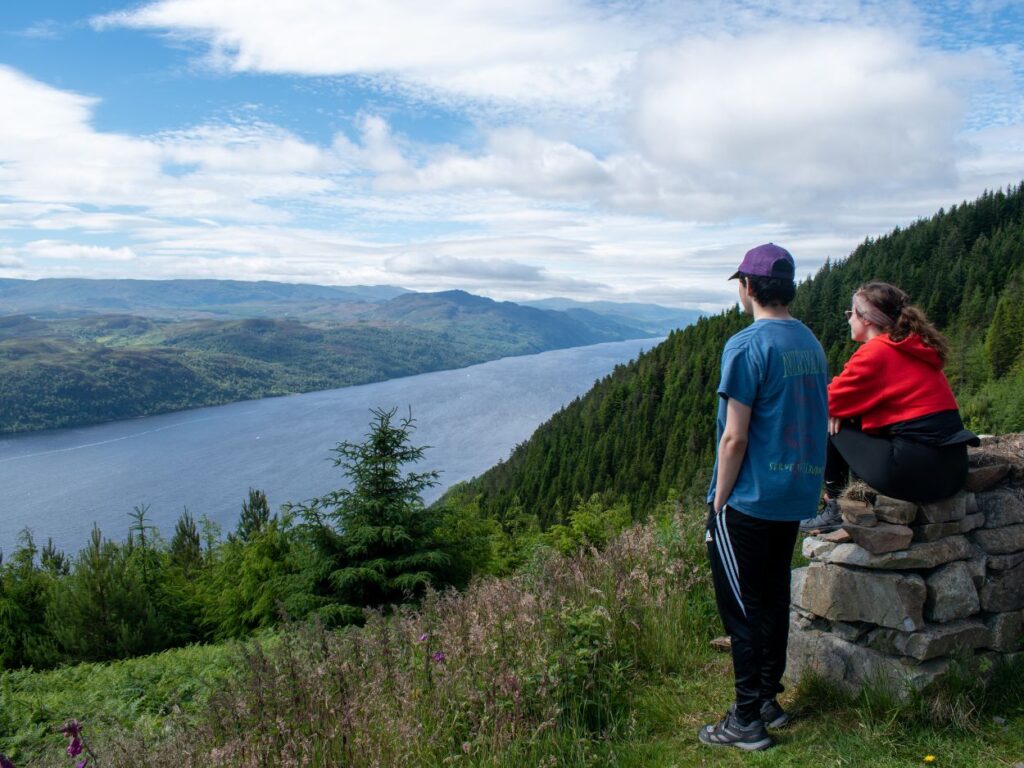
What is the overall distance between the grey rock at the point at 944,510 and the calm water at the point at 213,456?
73890mm

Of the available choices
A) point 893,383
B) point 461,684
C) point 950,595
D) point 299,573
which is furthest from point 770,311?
point 299,573

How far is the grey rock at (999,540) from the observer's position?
3598mm

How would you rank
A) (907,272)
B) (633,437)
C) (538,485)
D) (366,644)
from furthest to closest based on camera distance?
(907,272) → (633,437) → (538,485) → (366,644)

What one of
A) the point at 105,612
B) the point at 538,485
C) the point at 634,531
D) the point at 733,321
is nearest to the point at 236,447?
the point at 538,485

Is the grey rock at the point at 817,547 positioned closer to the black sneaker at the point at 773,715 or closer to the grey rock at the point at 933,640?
the grey rock at the point at 933,640

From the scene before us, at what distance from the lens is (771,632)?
3428mm

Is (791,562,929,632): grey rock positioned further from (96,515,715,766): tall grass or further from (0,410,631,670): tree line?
(0,410,631,670): tree line

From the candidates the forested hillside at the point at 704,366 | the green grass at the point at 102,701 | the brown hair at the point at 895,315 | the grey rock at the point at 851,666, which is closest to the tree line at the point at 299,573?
the green grass at the point at 102,701

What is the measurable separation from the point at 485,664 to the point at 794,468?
1.93m

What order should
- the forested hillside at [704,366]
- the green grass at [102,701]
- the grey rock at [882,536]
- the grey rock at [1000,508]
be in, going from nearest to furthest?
the grey rock at [882,536] → the grey rock at [1000,508] → the green grass at [102,701] → the forested hillside at [704,366]

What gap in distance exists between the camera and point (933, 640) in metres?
3.32

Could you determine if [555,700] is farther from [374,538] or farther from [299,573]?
[299,573]

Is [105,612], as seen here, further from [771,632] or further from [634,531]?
[771,632]

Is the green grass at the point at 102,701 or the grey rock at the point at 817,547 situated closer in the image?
the grey rock at the point at 817,547
